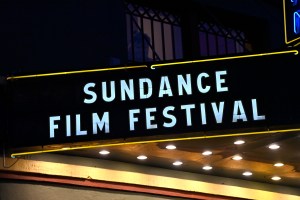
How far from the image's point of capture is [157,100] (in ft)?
38.9

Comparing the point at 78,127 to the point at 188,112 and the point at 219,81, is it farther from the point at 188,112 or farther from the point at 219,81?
the point at 219,81

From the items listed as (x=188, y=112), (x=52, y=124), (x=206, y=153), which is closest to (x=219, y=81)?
(x=188, y=112)

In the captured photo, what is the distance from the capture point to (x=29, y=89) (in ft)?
39.9

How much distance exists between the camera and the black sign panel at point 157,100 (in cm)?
1160

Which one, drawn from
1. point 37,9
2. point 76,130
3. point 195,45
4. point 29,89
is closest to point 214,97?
point 76,130

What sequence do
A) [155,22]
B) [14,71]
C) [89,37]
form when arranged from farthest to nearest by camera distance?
[155,22]
[89,37]
[14,71]

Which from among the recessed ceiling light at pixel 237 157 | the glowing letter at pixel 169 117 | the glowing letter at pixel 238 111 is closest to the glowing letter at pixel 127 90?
the glowing letter at pixel 169 117

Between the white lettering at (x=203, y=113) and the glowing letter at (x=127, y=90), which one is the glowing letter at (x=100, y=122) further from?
the white lettering at (x=203, y=113)

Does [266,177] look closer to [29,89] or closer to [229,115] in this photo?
[229,115]

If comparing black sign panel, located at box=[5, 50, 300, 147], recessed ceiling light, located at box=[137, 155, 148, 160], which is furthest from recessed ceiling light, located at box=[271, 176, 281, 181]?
black sign panel, located at box=[5, 50, 300, 147]

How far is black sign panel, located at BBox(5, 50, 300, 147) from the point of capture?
11.6 metres

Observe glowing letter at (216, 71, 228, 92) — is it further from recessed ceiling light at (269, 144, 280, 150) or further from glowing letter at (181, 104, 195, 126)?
recessed ceiling light at (269, 144, 280, 150)

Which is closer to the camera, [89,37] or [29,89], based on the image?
[29,89]

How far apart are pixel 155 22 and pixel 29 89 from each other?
5358 mm
